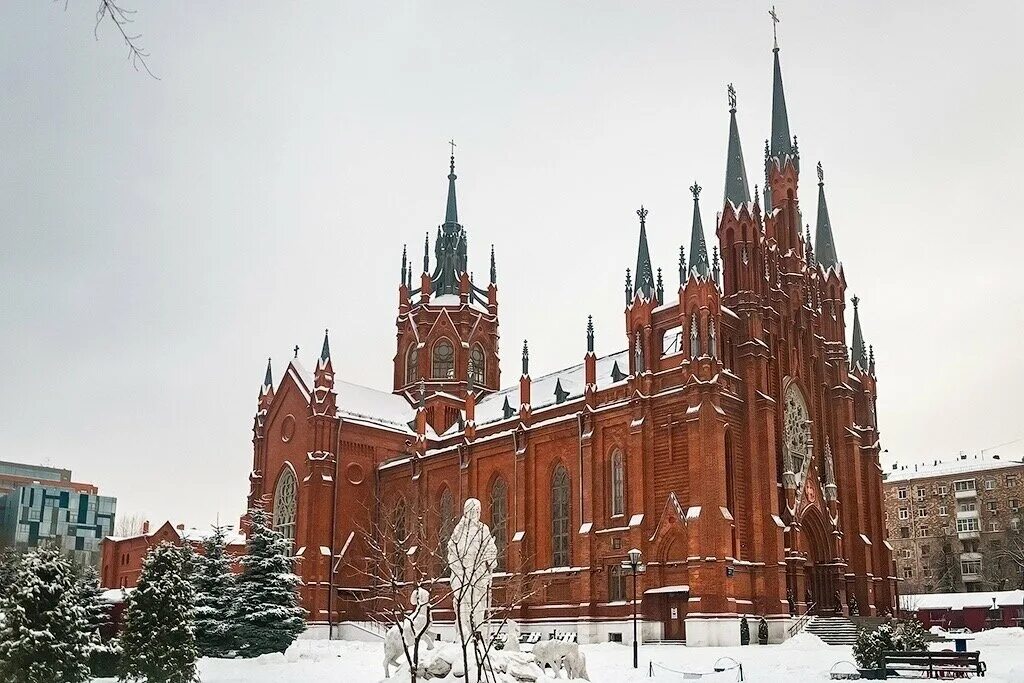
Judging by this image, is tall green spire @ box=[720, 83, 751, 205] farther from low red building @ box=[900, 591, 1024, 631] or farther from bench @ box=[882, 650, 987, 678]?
low red building @ box=[900, 591, 1024, 631]

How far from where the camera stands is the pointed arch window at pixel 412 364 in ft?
239

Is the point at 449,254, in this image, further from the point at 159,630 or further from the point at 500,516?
the point at 159,630

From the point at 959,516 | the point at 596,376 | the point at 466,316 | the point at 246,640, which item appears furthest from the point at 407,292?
the point at 959,516

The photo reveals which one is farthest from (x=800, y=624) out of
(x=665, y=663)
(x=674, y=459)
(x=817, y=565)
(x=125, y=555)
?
(x=125, y=555)

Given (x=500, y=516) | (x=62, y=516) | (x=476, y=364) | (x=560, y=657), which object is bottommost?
(x=560, y=657)

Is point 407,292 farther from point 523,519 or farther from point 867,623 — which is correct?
point 867,623

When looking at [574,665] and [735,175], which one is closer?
[574,665]

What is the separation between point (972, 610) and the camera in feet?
214

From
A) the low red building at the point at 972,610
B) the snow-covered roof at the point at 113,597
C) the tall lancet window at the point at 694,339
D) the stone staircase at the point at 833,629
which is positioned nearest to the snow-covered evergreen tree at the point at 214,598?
the snow-covered roof at the point at 113,597

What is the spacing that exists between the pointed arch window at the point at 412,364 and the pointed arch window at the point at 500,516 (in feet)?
61.7

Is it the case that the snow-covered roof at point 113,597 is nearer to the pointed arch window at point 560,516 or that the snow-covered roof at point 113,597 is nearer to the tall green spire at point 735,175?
the pointed arch window at point 560,516

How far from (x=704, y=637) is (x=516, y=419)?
60.5 ft

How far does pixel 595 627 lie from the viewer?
46094 mm

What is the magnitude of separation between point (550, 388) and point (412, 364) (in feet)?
54.6
